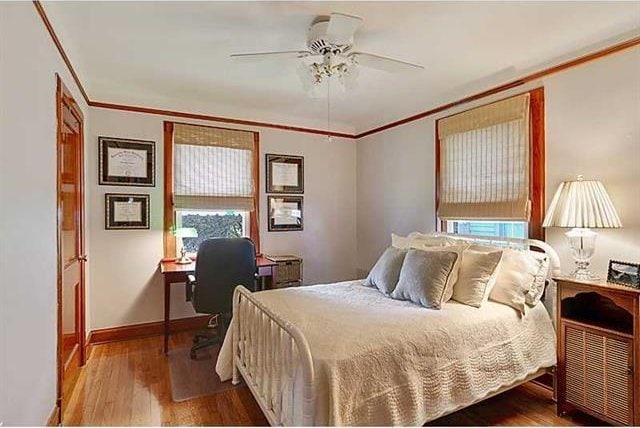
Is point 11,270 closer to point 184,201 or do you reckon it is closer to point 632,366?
point 184,201

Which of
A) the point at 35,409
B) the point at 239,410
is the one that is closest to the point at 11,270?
the point at 35,409

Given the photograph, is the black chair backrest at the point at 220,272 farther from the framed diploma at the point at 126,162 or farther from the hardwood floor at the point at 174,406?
the framed diploma at the point at 126,162

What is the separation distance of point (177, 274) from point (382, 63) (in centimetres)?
253

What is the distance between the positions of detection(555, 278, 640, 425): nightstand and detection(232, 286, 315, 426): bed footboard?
6.00 ft

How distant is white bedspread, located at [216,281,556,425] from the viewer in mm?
1686

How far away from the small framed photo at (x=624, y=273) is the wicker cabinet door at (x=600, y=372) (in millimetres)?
326

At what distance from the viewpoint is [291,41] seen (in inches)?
101

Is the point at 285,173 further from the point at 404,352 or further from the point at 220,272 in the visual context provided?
the point at 404,352

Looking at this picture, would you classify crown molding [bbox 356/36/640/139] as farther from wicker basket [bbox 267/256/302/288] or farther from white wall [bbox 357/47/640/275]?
wicker basket [bbox 267/256/302/288]

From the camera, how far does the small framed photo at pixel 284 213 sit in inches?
176

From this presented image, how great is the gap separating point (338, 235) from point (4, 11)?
3.98 m

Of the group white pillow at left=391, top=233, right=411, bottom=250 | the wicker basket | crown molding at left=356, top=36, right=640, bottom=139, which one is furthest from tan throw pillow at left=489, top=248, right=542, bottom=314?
the wicker basket

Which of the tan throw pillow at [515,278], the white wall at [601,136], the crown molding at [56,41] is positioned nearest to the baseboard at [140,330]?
the crown molding at [56,41]

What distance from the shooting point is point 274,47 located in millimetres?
2643
